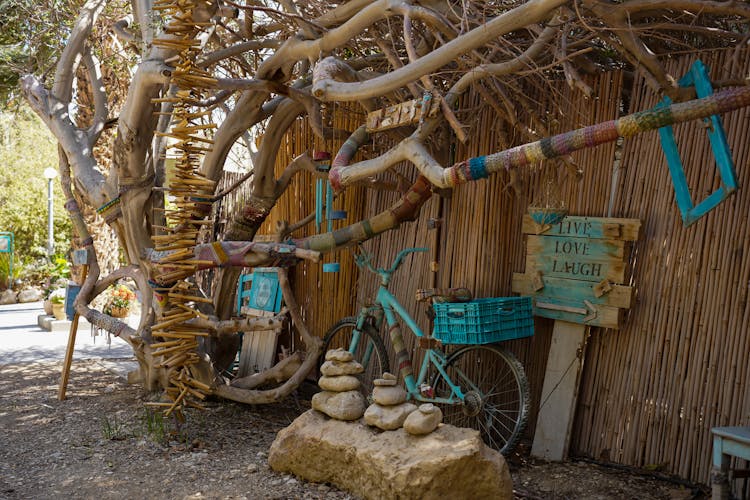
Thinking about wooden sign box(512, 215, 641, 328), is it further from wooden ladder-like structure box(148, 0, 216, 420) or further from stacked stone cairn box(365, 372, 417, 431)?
wooden ladder-like structure box(148, 0, 216, 420)

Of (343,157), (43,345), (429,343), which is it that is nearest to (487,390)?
(429,343)

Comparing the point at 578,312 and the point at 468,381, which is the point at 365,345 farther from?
the point at 578,312

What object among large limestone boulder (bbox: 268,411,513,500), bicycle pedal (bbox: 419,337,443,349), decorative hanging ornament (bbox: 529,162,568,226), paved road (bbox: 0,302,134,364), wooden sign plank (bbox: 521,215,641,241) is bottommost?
paved road (bbox: 0,302,134,364)

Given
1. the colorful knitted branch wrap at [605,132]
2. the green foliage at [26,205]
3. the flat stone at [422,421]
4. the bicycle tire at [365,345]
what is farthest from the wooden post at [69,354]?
the green foliage at [26,205]

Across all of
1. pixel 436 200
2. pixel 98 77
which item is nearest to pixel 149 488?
pixel 436 200

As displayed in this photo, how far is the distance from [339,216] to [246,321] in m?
1.06

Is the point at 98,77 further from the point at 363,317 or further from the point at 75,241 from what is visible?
the point at 75,241

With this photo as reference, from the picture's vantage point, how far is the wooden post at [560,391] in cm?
451

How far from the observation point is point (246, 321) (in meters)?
5.19

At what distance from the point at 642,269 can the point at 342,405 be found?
77.5 inches

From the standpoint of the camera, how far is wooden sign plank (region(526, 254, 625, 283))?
4.38m

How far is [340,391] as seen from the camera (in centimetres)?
426

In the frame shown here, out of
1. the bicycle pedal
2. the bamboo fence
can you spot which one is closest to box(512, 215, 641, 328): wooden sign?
the bamboo fence

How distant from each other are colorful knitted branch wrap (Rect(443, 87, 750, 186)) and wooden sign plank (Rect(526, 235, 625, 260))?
1.36m
